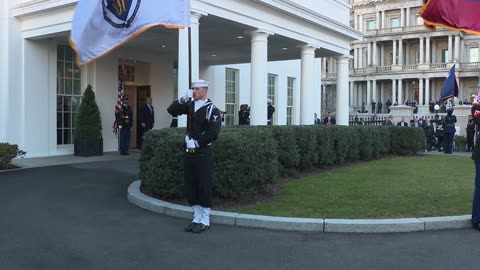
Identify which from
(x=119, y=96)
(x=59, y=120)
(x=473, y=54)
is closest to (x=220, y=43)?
(x=119, y=96)

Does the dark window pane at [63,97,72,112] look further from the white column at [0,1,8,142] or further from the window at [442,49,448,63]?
the window at [442,49,448,63]

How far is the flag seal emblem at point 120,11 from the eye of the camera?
21.8 feet

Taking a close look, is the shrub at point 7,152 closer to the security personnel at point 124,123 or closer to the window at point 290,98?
the security personnel at point 124,123

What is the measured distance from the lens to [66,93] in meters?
16.1

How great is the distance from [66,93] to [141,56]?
12.0ft

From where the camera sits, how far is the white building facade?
13.8 metres

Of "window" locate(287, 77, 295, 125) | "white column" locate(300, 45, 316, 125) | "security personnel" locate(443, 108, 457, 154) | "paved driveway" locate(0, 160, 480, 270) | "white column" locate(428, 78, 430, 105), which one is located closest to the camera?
"paved driveway" locate(0, 160, 480, 270)

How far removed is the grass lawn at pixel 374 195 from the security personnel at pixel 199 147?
1.08m

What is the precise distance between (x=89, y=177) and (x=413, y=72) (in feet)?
245

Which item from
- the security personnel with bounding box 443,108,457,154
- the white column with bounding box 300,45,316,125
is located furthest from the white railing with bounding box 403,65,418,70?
the white column with bounding box 300,45,316,125

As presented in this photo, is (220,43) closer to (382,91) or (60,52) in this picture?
(60,52)

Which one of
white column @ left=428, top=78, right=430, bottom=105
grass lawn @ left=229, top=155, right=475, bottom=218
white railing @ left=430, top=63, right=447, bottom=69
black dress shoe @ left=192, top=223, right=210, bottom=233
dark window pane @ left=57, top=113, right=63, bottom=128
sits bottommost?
black dress shoe @ left=192, top=223, right=210, bottom=233

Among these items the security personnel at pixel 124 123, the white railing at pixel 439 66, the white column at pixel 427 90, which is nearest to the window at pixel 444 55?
the white railing at pixel 439 66

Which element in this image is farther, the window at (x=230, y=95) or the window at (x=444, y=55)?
the window at (x=444, y=55)
